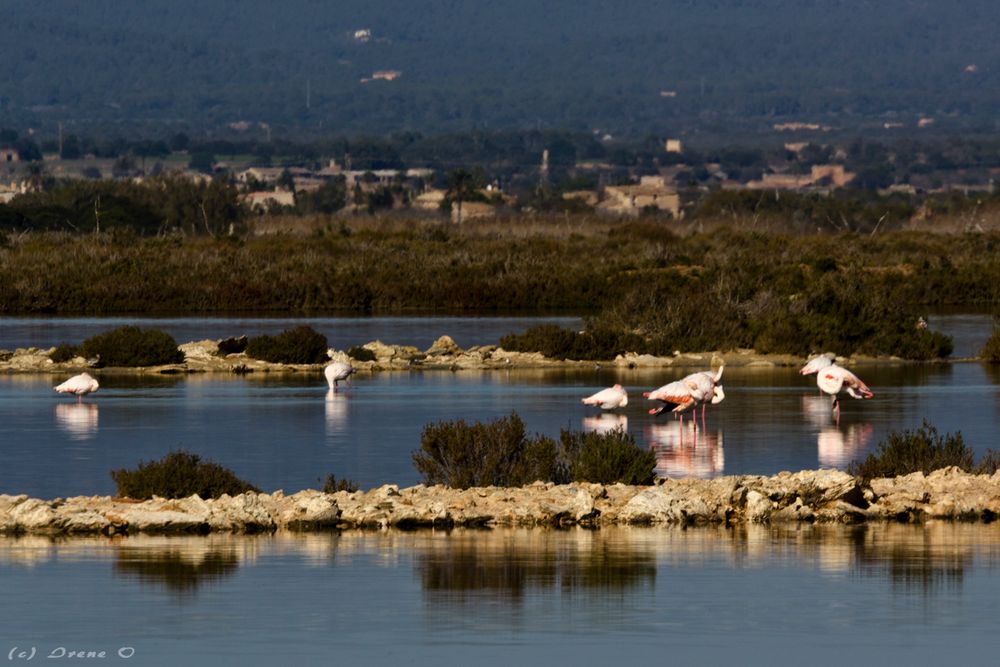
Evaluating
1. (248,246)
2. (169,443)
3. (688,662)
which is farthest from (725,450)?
(248,246)

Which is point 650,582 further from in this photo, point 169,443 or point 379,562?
point 169,443

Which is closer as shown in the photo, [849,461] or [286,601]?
[286,601]

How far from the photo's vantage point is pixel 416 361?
109 ft

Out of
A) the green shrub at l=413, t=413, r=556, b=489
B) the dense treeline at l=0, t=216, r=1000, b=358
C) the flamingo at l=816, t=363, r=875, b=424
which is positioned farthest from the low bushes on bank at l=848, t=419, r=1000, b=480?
the dense treeline at l=0, t=216, r=1000, b=358

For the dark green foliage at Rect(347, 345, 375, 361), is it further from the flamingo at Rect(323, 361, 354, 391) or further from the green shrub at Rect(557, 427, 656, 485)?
the green shrub at Rect(557, 427, 656, 485)

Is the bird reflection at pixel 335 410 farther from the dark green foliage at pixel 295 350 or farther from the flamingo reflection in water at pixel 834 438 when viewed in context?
the flamingo reflection in water at pixel 834 438

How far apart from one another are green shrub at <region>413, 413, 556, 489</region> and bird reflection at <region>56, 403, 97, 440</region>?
222 inches

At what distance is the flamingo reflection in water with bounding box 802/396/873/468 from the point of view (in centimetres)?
A: 2019

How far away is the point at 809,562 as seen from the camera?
14.3 meters

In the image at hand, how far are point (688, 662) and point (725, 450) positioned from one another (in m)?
9.97

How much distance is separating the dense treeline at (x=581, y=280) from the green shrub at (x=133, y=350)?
21.4ft

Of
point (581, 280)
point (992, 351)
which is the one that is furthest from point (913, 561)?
point (581, 280)

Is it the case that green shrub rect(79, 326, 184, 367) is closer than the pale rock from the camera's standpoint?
→ No

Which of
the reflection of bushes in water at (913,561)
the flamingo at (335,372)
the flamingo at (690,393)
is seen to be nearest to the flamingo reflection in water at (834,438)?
the flamingo at (690,393)
